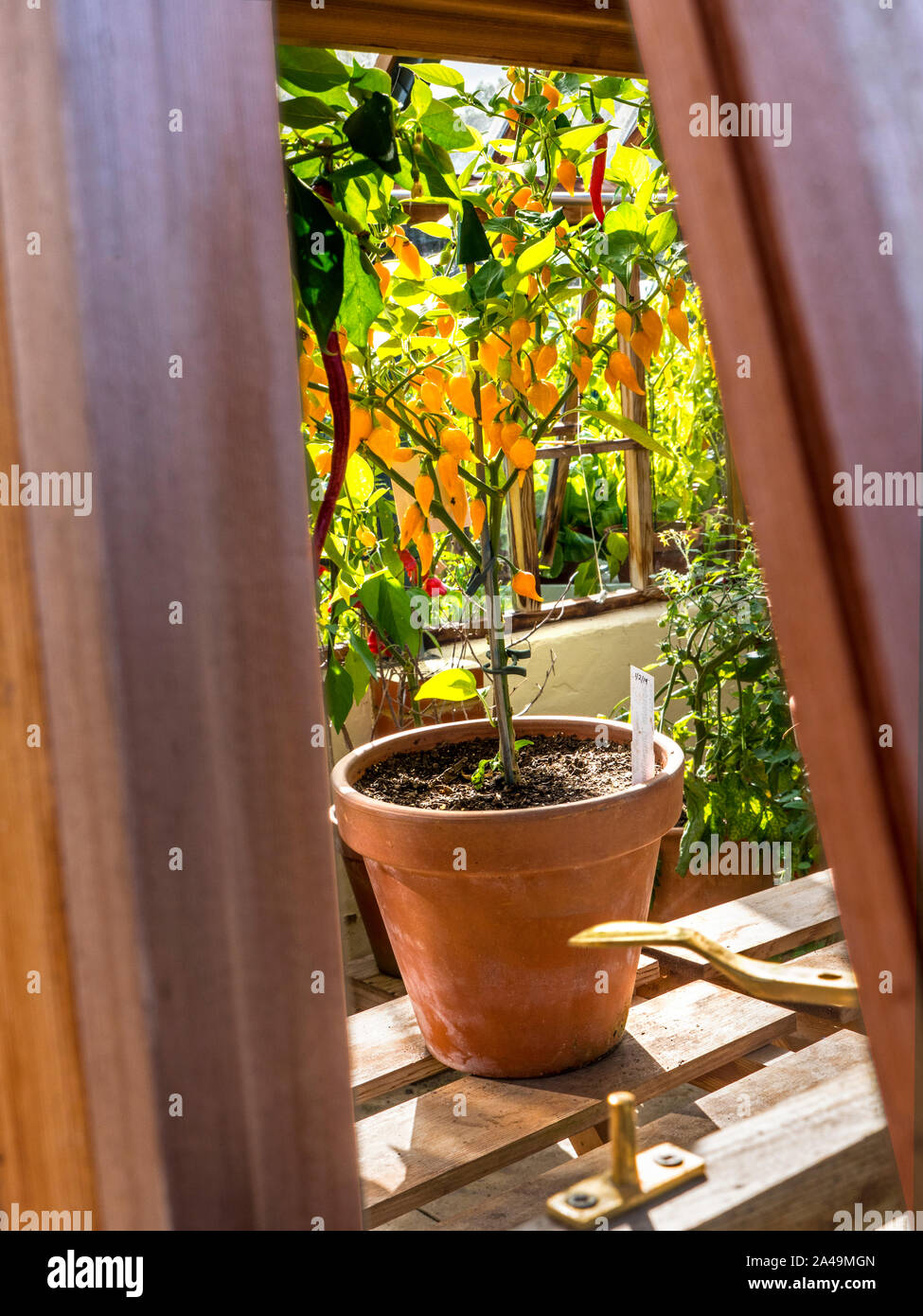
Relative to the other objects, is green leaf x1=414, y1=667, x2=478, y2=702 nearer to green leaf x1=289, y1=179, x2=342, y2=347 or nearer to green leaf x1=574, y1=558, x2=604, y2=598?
green leaf x1=289, y1=179, x2=342, y2=347

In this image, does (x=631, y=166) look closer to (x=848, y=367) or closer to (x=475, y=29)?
(x=475, y=29)

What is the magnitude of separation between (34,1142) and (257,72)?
0.33 metres

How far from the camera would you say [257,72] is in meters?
0.32

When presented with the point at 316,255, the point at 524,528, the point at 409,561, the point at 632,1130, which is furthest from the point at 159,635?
the point at 524,528

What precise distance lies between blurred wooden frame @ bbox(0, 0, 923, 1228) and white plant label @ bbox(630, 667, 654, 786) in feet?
1.61

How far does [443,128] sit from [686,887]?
45.0 inches

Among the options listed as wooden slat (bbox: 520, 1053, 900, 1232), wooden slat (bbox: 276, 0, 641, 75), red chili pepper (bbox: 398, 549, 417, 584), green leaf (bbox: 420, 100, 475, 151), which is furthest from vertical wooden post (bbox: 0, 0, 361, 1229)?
red chili pepper (bbox: 398, 549, 417, 584)

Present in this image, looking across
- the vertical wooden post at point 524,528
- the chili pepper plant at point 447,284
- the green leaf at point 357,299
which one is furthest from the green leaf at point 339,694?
the vertical wooden post at point 524,528

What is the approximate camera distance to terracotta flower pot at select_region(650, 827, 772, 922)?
1543 millimetres

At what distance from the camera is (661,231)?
2.50 ft

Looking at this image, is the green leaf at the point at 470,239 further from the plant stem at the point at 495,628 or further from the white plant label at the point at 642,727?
the white plant label at the point at 642,727

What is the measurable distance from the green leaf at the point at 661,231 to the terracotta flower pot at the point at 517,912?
0.38m

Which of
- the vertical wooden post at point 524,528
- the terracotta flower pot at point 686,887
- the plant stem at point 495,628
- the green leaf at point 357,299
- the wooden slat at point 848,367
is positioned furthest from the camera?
the vertical wooden post at point 524,528

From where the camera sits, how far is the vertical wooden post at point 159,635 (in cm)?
30
